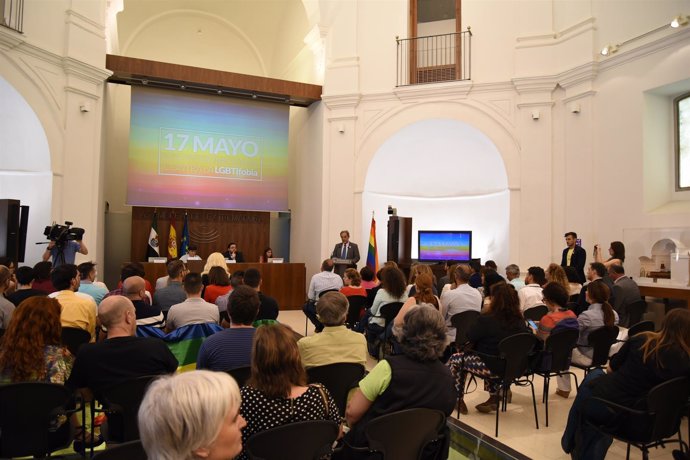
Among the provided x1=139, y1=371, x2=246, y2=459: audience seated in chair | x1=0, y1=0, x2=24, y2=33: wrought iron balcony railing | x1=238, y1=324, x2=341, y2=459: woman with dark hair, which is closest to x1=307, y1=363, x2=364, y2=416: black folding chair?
x1=238, y1=324, x2=341, y2=459: woman with dark hair

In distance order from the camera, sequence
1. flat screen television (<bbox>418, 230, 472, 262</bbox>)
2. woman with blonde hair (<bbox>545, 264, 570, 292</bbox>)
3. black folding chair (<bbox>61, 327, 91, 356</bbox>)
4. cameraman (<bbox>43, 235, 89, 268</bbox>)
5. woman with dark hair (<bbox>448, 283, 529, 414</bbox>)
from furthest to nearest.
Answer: flat screen television (<bbox>418, 230, 472, 262</bbox>) < cameraman (<bbox>43, 235, 89, 268</bbox>) < woman with blonde hair (<bbox>545, 264, 570, 292</bbox>) < woman with dark hair (<bbox>448, 283, 529, 414</bbox>) < black folding chair (<bbox>61, 327, 91, 356</bbox>)

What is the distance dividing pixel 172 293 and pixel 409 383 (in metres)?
3.04

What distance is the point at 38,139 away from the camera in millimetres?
7801

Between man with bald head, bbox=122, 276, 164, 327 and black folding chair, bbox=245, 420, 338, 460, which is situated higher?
man with bald head, bbox=122, 276, 164, 327

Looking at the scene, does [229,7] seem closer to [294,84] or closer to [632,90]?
[294,84]

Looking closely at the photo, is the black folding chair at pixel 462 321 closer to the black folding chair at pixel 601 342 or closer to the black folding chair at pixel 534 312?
the black folding chair at pixel 534 312

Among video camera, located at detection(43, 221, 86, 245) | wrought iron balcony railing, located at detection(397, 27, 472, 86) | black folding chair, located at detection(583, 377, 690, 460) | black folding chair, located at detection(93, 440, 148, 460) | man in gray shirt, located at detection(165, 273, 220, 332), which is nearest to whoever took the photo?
black folding chair, located at detection(93, 440, 148, 460)

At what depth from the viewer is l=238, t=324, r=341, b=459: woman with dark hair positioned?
2.00 meters

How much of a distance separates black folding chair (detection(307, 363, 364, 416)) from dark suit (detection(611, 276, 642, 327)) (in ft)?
13.0

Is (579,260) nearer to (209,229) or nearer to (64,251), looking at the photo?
(64,251)

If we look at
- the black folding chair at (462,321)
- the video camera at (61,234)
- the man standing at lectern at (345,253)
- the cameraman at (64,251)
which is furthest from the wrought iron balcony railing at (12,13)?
the black folding chair at (462,321)

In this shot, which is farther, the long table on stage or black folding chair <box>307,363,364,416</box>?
the long table on stage

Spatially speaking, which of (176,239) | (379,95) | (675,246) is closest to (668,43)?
(675,246)

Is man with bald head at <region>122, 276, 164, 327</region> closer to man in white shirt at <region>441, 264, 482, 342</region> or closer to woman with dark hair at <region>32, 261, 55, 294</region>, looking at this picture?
woman with dark hair at <region>32, 261, 55, 294</region>
